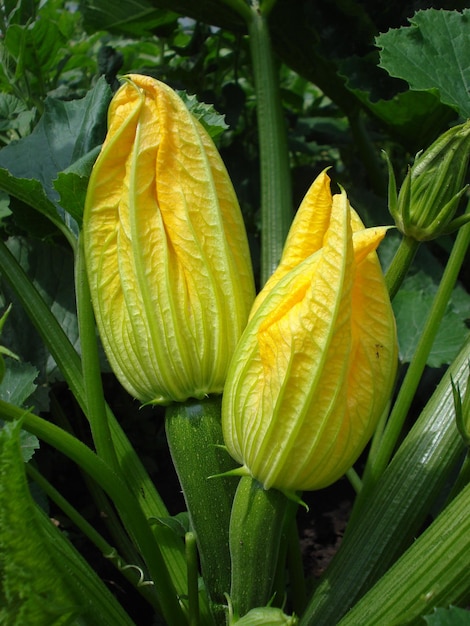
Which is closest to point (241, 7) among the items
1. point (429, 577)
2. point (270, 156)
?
point (270, 156)

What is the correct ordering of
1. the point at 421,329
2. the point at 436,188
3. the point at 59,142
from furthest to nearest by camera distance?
the point at 421,329, the point at 59,142, the point at 436,188

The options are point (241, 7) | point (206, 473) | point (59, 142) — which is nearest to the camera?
point (206, 473)

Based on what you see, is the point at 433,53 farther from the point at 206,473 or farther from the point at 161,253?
the point at 206,473

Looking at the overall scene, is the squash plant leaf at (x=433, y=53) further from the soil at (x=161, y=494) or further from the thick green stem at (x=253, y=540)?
the soil at (x=161, y=494)

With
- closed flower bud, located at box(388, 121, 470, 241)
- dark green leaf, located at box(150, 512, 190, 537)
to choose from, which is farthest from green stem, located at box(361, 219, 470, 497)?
dark green leaf, located at box(150, 512, 190, 537)

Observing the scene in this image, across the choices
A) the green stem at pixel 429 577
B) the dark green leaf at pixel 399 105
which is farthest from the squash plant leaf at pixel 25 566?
the dark green leaf at pixel 399 105

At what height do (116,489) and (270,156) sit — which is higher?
(270,156)
